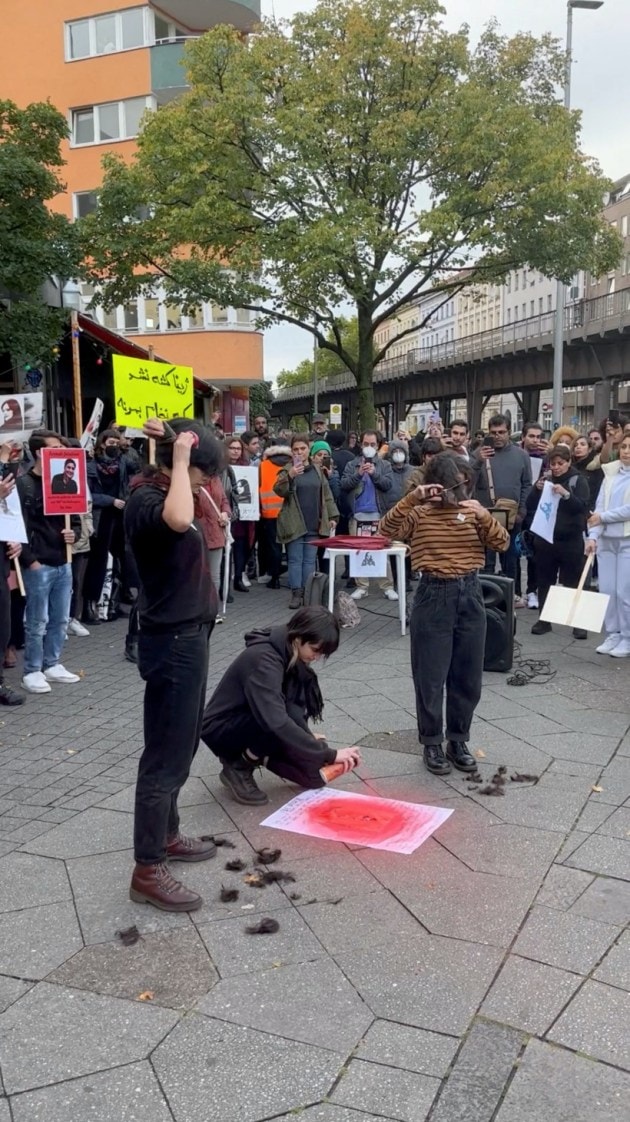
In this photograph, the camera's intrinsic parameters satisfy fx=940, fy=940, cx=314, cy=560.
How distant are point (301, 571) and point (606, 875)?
706 cm

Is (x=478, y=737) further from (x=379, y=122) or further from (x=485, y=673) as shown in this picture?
(x=379, y=122)

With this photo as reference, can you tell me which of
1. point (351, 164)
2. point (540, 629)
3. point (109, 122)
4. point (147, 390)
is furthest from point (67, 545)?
point (109, 122)

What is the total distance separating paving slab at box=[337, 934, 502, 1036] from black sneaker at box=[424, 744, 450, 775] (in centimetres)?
174

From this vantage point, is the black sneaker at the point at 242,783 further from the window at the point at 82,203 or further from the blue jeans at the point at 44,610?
the window at the point at 82,203

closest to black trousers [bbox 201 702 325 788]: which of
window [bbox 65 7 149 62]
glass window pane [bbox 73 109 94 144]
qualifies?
window [bbox 65 7 149 62]

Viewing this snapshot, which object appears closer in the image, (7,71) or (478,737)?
(478,737)

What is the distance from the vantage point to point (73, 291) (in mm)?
14164

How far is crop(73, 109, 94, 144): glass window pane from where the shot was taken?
108 ft

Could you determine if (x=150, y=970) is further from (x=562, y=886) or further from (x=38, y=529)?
(x=38, y=529)

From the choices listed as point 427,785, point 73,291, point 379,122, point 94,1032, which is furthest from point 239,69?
point 94,1032

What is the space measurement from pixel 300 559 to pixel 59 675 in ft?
13.0

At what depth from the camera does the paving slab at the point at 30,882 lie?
12.3ft

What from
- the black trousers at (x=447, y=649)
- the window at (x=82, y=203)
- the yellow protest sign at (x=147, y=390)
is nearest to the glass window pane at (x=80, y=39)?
the window at (x=82, y=203)

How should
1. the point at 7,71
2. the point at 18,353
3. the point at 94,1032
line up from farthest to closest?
the point at 7,71, the point at 18,353, the point at 94,1032
